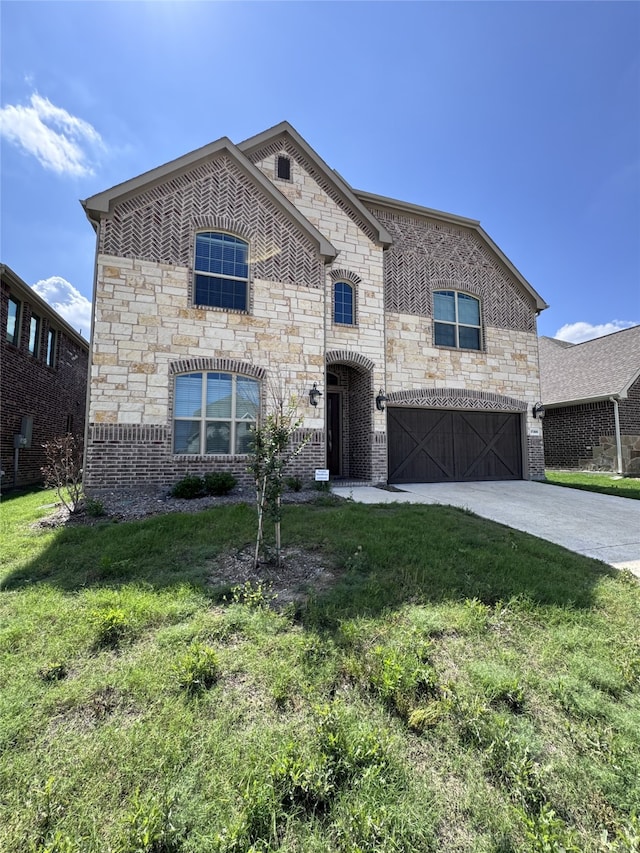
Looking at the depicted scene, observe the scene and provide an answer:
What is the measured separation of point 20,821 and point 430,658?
2.42 m

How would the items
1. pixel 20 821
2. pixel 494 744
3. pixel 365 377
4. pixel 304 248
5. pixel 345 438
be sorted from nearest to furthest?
pixel 20 821 < pixel 494 744 < pixel 304 248 < pixel 365 377 < pixel 345 438

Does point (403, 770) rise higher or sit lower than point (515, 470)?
lower

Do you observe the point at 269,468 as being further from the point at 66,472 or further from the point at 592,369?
the point at 592,369

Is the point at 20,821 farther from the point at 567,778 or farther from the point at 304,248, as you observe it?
the point at 304,248

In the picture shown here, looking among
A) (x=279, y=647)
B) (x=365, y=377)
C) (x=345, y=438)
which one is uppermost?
(x=365, y=377)

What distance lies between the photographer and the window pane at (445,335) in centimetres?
1261

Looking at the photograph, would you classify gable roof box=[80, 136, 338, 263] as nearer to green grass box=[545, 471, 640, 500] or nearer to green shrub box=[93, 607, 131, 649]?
green shrub box=[93, 607, 131, 649]

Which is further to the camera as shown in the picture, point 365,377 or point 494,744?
point 365,377

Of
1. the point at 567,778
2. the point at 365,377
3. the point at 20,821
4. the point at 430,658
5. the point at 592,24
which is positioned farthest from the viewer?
the point at 365,377

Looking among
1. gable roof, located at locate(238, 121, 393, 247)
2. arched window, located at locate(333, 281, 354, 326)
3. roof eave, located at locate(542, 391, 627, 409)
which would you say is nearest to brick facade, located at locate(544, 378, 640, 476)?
roof eave, located at locate(542, 391, 627, 409)

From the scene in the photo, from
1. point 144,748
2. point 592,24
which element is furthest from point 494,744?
point 592,24

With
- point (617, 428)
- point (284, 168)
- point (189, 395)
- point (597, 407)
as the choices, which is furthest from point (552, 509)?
point (284, 168)

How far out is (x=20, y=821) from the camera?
173 centimetres

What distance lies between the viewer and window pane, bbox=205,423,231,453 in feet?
30.2
